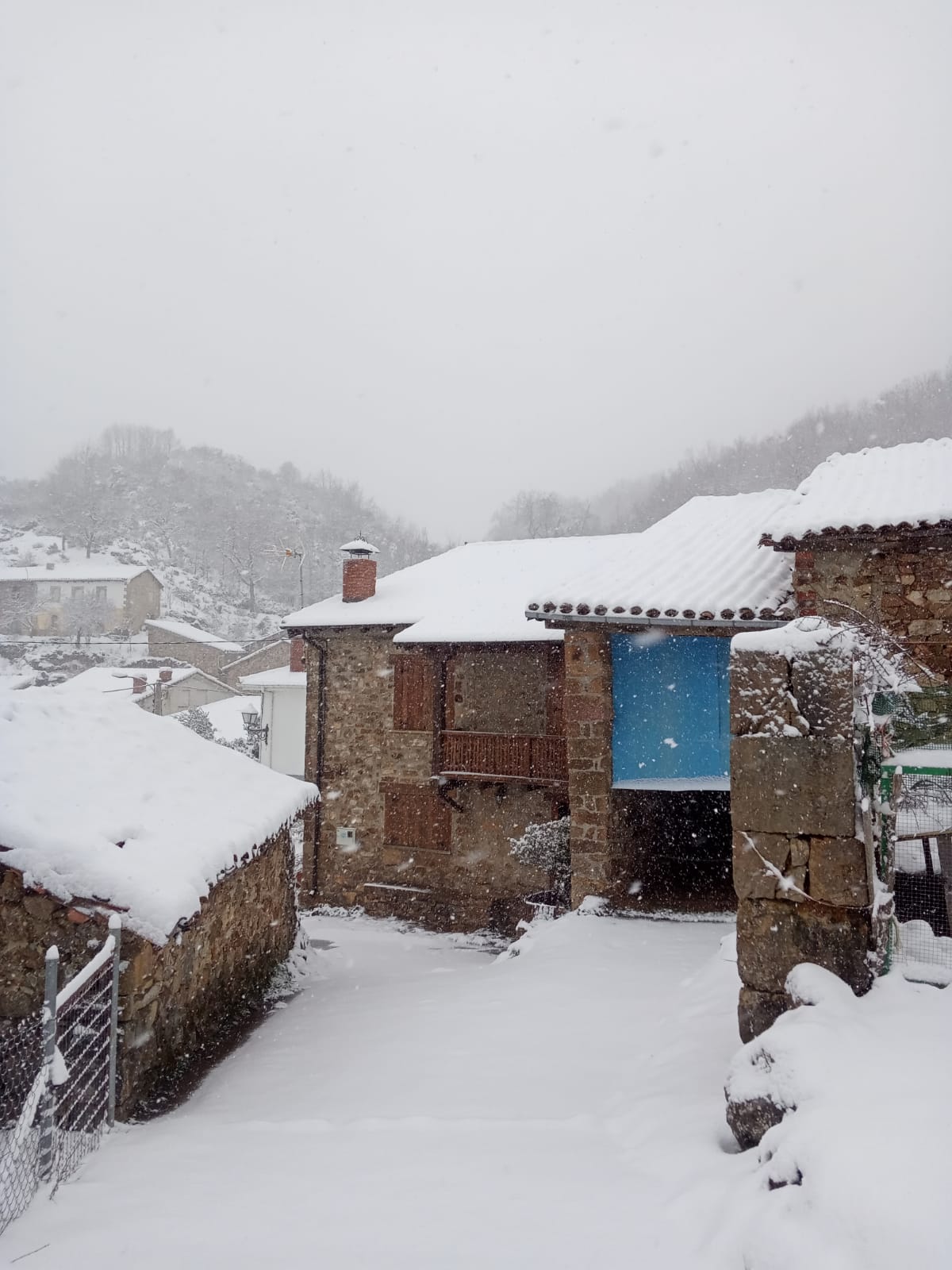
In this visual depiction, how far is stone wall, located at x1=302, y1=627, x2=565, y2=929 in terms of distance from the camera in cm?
1398

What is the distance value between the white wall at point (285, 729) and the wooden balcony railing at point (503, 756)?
35.3 ft

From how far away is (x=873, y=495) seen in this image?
825 cm

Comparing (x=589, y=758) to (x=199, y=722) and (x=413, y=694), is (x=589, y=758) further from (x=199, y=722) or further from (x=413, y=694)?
(x=199, y=722)

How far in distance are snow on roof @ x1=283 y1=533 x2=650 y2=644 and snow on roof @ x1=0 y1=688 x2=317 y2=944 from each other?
18.3 feet

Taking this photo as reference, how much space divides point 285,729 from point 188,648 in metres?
19.6

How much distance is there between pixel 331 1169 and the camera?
11.4ft

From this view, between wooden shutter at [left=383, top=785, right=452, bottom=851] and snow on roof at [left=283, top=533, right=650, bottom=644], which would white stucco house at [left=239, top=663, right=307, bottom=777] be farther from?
wooden shutter at [left=383, top=785, right=452, bottom=851]

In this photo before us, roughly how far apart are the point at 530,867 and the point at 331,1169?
1073cm

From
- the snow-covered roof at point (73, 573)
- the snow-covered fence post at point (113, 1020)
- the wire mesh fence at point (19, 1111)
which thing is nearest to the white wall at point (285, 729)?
the wire mesh fence at point (19, 1111)

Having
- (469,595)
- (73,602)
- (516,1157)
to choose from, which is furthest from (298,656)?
(73,602)

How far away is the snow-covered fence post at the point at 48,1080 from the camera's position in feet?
12.0

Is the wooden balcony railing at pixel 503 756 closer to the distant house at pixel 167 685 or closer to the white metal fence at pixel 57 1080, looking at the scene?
the white metal fence at pixel 57 1080

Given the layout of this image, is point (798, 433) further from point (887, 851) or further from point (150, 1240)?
point (150, 1240)

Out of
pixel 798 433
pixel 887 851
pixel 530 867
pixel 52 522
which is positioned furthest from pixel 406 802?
pixel 52 522
